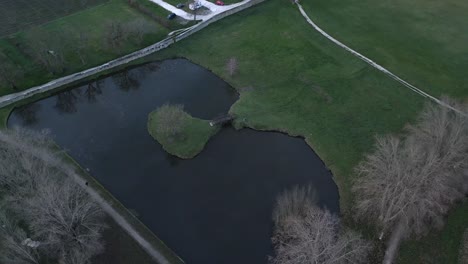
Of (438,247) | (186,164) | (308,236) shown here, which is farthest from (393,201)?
(186,164)

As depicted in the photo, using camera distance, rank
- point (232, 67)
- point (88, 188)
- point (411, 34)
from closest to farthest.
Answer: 1. point (88, 188)
2. point (232, 67)
3. point (411, 34)

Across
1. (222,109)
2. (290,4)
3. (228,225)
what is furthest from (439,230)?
(290,4)

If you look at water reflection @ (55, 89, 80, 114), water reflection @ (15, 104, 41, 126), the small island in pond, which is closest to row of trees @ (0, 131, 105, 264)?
water reflection @ (15, 104, 41, 126)

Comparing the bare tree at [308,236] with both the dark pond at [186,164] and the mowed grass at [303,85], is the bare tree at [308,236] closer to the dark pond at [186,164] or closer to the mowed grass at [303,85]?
the dark pond at [186,164]

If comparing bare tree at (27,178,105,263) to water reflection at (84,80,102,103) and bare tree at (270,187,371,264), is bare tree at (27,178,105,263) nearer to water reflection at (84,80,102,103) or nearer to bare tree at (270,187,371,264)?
bare tree at (270,187,371,264)

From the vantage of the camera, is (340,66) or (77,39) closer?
(340,66)

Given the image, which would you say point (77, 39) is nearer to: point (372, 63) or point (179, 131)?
point (179, 131)

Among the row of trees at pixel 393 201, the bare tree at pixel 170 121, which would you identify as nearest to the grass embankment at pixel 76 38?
the bare tree at pixel 170 121
